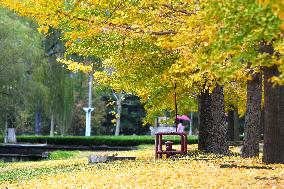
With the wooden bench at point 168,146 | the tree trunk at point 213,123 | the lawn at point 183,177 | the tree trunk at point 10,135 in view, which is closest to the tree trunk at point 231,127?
the tree trunk at point 213,123

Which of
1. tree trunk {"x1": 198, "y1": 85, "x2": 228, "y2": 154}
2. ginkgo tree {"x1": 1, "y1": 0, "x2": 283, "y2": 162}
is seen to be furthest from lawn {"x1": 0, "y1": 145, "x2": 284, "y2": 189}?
tree trunk {"x1": 198, "y1": 85, "x2": 228, "y2": 154}

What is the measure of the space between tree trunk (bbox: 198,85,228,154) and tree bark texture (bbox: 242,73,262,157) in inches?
89.6

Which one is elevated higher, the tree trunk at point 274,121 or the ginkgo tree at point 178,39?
the ginkgo tree at point 178,39

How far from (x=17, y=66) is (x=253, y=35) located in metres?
22.0

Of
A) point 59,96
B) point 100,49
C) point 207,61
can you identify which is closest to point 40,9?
point 100,49

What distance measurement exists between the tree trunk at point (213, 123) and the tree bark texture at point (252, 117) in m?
2.28

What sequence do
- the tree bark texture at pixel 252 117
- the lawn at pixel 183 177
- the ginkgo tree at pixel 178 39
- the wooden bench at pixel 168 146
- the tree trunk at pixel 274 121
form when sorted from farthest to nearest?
1. the wooden bench at pixel 168 146
2. the tree bark texture at pixel 252 117
3. the tree trunk at pixel 274 121
4. the lawn at pixel 183 177
5. the ginkgo tree at pixel 178 39

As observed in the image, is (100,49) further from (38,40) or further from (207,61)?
(38,40)

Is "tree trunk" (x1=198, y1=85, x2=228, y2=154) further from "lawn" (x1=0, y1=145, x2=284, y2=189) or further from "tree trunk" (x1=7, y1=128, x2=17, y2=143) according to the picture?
"tree trunk" (x1=7, y1=128, x2=17, y2=143)

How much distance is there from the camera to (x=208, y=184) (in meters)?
10.3

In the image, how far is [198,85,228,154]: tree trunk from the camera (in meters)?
19.1

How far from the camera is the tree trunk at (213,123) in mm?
19094

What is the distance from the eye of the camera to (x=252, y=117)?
16.6 meters

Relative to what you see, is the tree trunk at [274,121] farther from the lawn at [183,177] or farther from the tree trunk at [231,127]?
the tree trunk at [231,127]
